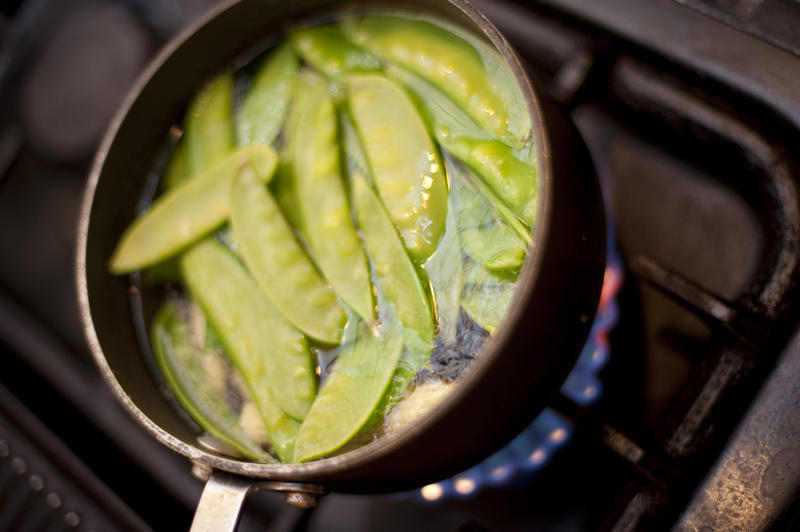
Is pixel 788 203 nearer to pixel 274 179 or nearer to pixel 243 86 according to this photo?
pixel 274 179

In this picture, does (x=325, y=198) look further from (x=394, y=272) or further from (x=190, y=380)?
(x=190, y=380)

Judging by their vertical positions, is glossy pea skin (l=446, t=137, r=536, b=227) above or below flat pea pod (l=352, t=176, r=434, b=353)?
above

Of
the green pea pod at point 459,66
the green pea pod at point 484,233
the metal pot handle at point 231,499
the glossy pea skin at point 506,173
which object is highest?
the green pea pod at point 459,66

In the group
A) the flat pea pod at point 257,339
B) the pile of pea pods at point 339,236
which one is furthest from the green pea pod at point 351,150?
the flat pea pod at point 257,339

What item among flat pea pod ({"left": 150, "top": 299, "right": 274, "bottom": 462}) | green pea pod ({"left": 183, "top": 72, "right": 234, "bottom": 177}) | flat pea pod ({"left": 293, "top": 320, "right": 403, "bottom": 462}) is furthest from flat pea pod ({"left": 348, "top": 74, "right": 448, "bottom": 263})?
flat pea pod ({"left": 150, "top": 299, "right": 274, "bottom": 462})

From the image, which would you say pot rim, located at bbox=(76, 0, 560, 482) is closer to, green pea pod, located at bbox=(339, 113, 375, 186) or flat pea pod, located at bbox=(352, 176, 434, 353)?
flat pea pod, located at bbox=(352, 176, 434, 353)

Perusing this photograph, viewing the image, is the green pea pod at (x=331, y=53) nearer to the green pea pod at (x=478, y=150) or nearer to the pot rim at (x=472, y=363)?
the green pea pod at (x=478, y=150)
